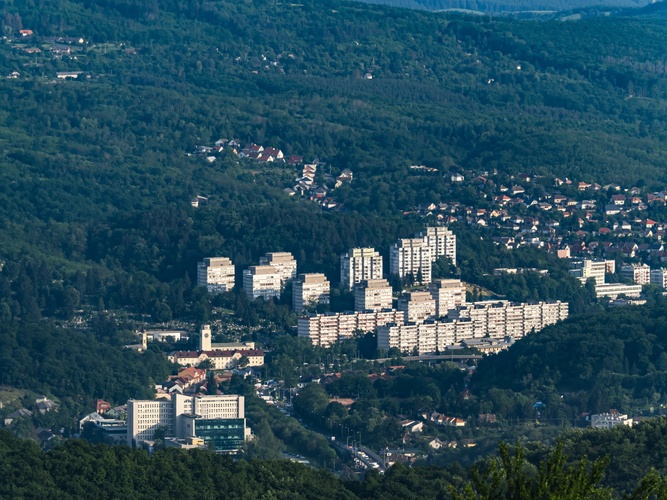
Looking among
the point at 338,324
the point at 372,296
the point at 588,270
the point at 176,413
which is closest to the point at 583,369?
the point at 176,413

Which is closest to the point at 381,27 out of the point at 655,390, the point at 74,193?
the point at 74,193

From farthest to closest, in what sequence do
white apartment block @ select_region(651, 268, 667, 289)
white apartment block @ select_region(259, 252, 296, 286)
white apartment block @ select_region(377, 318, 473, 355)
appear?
1. white apartment block @ select_region(651, 268, 667, 289)
2. white apartment block @ select_region(259, 252, 296, 286)
3. white apartment block @ select_region(377, 318, 473, 355)

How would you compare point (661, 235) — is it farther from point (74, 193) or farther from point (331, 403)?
point (331, 403)

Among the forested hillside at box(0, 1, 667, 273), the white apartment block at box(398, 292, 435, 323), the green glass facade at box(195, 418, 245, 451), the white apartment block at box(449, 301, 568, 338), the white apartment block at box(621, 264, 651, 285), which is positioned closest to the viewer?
the green glass facade at box(195, 418, 245, 451)

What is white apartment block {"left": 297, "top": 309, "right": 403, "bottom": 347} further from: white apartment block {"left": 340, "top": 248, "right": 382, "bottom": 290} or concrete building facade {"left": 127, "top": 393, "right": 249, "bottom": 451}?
concrete building facade {"left": 127, "top": 393, "right": 249, "bottom": 451}

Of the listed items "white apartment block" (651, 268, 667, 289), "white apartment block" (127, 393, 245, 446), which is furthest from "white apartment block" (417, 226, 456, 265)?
"white apartment block" (127, 393, 245, 446)

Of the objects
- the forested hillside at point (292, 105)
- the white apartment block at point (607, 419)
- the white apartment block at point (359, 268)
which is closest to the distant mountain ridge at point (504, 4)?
the forested hillside at point (292, 105)

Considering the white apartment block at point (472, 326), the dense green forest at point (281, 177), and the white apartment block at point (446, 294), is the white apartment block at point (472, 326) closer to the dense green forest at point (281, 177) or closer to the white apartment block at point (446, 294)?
the white apartment block at point (446, 294)
